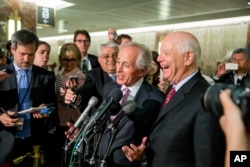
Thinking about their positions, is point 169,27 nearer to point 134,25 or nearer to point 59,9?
point 134,25

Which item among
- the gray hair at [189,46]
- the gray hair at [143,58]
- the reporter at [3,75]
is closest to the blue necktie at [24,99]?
the reporter at [3,75]

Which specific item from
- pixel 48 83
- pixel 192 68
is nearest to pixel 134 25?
pixel 48 83

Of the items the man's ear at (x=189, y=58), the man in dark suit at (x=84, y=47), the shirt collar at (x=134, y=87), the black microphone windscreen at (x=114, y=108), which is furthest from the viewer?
the man in dark suit at (x=84, y=47)

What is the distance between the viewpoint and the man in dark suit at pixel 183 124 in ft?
4.17

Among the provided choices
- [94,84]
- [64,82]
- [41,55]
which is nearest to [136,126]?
[94,84]

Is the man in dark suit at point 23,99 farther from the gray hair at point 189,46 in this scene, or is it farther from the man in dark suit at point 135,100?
the gray hair at point 189,46

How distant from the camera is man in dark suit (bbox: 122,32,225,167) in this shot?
1.27 meters

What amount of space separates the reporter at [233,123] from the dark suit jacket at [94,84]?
1.61m

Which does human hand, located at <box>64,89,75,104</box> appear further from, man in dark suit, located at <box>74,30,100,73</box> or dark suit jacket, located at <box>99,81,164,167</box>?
man in dark suit, located at <box>74,30,100,73</box>

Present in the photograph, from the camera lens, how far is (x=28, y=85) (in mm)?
2152

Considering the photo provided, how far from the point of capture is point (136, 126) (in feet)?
5.71

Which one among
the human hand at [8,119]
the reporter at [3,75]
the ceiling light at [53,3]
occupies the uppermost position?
the ceiling light at [53,3]

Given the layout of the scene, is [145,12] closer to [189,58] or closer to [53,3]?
[53,3]

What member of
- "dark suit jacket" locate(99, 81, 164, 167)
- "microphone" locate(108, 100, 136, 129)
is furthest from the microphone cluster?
"dark suit jacket" locate(99, 81, 164, 167)
